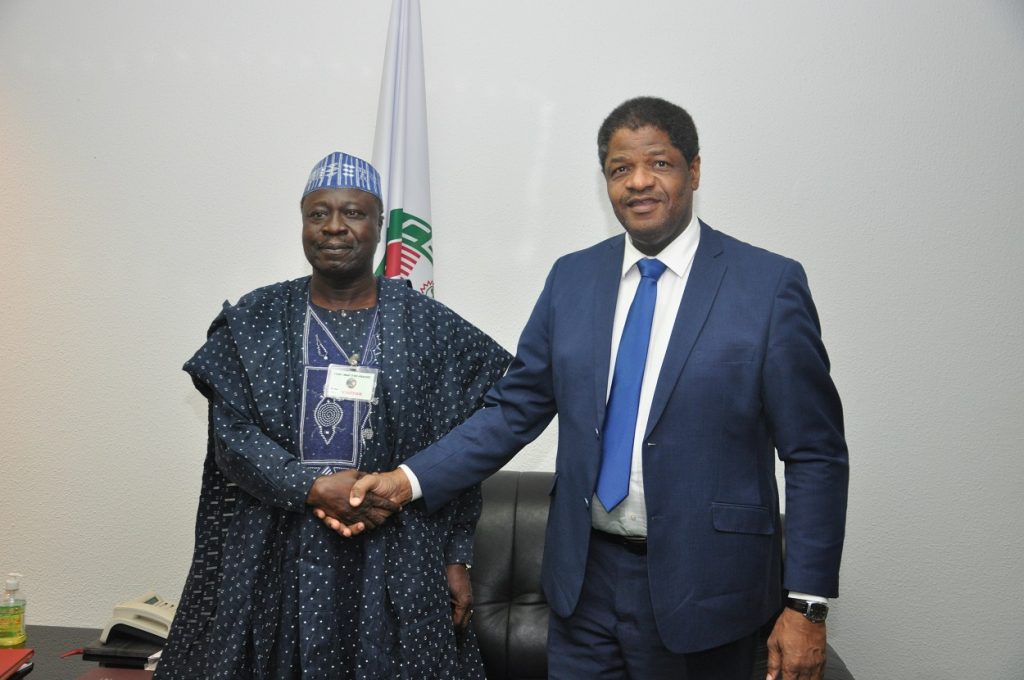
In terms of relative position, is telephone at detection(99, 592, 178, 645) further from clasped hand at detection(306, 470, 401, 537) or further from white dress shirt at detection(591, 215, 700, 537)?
white dress shirt at detection(591, 215, 700, 537)

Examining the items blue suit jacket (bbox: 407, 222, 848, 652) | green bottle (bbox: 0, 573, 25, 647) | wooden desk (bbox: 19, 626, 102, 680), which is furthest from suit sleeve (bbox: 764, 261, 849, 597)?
green bottle (bbox: 0, 573, 25, 647)

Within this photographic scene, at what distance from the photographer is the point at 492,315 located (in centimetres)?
366

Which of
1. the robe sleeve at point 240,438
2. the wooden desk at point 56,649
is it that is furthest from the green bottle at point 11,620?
the robe sleeve at point 240,438

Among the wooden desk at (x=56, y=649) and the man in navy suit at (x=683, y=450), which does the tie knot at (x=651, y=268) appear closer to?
the man in navy suit at (x=683, y=450)

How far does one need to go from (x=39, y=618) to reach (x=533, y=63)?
2.97 meters

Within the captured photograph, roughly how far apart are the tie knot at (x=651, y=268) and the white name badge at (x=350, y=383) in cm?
75

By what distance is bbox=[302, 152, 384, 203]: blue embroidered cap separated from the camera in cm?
249

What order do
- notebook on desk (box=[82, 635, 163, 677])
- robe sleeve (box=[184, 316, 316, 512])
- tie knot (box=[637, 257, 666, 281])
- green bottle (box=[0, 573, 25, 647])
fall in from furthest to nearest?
green bottle (box=[0, 573, 25, 647]) < notebook on desk (box=[82, 635, 163, 677]) < robe sleeve (box=[184, 316, 316, 512]) < tie knot (box=[637, 257, 666, 281])

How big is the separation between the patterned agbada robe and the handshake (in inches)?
1.6

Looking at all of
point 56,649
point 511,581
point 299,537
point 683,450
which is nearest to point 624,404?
point 683,450

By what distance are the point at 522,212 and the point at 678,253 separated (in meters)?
1.59

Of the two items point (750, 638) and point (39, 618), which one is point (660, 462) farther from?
point (39, 618)

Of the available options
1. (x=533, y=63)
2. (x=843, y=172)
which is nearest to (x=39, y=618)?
(x=533, y=63)

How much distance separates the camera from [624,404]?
78.3 inches
